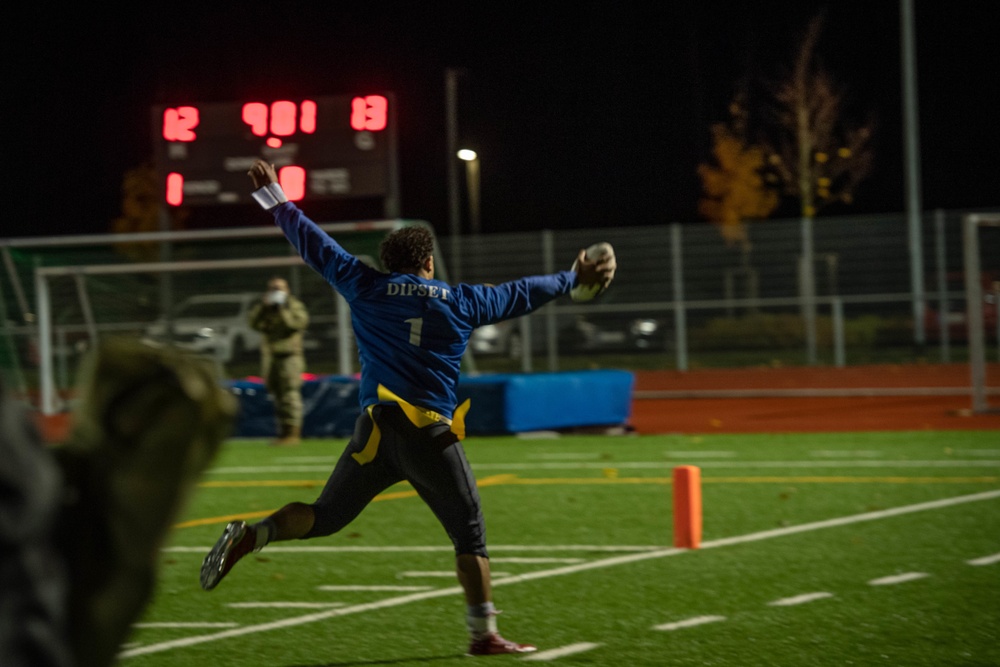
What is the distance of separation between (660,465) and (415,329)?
8665mm

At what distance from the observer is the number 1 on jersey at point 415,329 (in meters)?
6.14

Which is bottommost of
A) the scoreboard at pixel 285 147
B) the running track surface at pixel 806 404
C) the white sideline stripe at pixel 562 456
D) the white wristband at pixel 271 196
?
the white sideline stripe at pixel 562 456

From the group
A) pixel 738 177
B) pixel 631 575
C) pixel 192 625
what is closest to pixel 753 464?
pixel 631 575

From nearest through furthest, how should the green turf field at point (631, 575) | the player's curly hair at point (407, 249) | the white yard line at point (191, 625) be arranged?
the player's curly hair at point (407, 249) < the green turf field at point (631, 575) < the white yard line at point (191, 625)

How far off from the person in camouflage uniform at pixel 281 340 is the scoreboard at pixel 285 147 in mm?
2602

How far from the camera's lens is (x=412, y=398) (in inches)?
241

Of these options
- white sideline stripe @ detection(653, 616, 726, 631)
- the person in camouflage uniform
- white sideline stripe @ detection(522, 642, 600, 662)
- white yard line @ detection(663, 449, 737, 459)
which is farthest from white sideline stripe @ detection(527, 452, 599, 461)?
white sideline stripe @ detection(522, 642, 600, 662)

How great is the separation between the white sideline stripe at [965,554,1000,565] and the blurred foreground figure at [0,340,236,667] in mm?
7182

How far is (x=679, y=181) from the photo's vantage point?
69.6 metres

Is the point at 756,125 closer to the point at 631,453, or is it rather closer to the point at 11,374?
the point at 11,374

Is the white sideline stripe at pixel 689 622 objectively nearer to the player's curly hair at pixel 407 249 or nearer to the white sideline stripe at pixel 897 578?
the white sideline stripe at pixel 897 578

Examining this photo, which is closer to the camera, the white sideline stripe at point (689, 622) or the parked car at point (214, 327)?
the white sideline stripe at point (689, 622)

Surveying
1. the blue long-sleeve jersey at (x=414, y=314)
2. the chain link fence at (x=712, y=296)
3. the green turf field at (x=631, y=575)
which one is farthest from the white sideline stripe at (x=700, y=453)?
the chain link fence at (x=712, y=296)

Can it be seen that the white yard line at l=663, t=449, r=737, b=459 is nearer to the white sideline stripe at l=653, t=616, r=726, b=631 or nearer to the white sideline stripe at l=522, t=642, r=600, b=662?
the white sideline stripe at l=653, t=616, r=726, b=631
